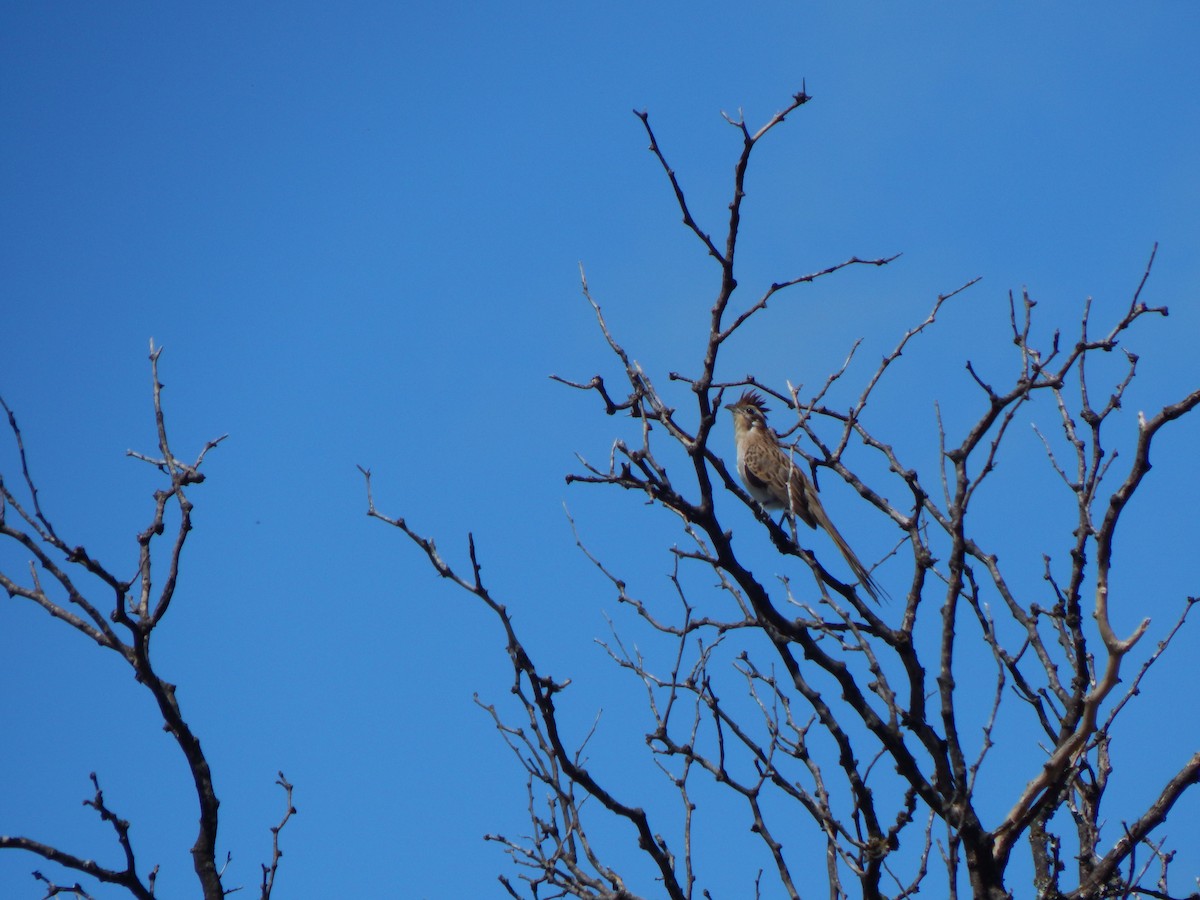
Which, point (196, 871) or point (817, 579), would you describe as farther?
point (817, 579)

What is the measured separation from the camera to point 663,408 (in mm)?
4539

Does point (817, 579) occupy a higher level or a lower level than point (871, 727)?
higher

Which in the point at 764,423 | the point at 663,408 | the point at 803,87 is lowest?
the point at 663,408

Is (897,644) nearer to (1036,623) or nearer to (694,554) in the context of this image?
(694,554)

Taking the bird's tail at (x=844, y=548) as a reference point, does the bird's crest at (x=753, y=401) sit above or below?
above

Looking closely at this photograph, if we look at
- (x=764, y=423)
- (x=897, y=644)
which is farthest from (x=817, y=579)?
(x=764, y=423)

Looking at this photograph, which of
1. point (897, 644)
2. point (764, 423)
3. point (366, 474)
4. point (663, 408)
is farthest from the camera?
point (764, 423)

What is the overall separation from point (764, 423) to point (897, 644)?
22.6 ft

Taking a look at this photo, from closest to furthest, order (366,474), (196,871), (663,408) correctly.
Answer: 1. (196,871)
2. (663,408)
3. (366,474)

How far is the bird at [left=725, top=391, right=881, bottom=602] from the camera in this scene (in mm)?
9289

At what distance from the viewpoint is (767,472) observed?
10148 mm

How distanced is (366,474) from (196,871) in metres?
1.64

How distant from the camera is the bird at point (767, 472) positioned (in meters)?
9.29

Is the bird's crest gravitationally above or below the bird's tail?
above
